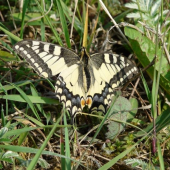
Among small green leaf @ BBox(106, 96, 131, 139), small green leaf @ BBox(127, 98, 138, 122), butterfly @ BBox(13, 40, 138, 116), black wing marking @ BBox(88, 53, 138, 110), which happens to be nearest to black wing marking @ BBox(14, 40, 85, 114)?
butterfly @ BBox(13, 40, 138, 116)

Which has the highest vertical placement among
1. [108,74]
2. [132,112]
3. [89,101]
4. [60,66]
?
[60,66]

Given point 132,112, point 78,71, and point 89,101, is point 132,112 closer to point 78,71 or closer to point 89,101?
point 89,101

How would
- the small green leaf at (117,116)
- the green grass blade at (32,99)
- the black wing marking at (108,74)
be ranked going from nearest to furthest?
the green grass blade at (32,99)
the small green leaf at (117,116)
the black wing marking at (108,74)

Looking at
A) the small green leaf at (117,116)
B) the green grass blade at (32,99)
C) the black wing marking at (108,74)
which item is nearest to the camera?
the green grass blade at (32,99)

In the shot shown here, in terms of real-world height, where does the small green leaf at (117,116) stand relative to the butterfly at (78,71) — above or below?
below

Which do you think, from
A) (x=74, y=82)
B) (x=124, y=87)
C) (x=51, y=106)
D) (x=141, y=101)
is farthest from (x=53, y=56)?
(x=141, y=101)

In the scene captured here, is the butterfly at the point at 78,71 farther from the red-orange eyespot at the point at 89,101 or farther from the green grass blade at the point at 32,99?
the green grass blade at the point at 32,99

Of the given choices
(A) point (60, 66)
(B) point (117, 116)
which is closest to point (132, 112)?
(B) point (117, 116)

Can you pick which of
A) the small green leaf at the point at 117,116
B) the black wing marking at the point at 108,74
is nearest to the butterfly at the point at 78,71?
the black wing marking at the point at 108,74

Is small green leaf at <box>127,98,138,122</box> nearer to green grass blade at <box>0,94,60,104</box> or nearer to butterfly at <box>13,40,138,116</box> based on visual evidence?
butterfly at <box>13,40,138,116</box>
